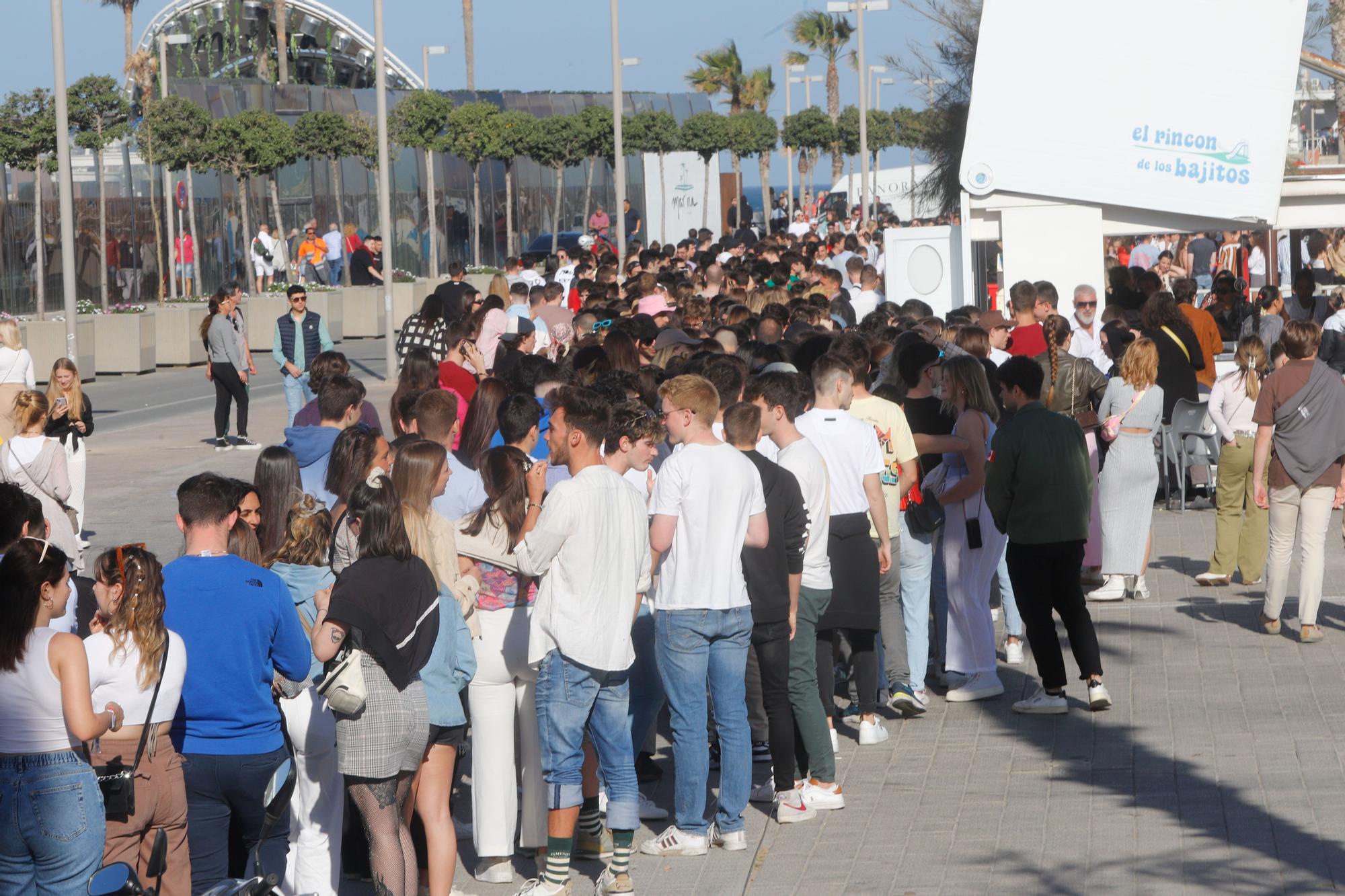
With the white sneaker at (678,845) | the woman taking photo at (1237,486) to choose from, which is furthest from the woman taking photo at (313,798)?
the woman taking photo at (1237,486)

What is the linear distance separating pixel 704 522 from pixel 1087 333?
853 centimetres

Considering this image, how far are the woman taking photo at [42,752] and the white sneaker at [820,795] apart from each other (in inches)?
121

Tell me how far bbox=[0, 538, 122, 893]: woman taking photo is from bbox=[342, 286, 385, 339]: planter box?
2822cm

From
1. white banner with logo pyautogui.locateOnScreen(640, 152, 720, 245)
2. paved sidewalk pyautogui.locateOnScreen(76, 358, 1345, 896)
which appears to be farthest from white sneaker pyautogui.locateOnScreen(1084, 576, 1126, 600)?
white banner with logo pyautogui.locateOnScreen(640, 152, 720, 245)

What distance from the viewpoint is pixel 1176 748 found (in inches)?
300

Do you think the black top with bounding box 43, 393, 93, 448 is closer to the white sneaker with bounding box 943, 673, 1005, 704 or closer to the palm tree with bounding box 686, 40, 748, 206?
the white sneaker with bounding box 943, 673, 1005, 704

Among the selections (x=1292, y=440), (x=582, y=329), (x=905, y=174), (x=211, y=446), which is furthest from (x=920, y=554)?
(x=905, y=174)

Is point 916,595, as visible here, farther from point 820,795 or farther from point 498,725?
point 498,725

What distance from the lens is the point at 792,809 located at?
267 inches

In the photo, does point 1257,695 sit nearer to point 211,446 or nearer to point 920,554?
point 920,554

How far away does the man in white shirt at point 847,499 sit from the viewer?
7559 mm

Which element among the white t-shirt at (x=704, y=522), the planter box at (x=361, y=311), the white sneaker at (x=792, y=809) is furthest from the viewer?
the planter box at (x=361, y=311)

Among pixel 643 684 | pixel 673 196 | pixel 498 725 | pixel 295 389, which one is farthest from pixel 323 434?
pixel 673 196

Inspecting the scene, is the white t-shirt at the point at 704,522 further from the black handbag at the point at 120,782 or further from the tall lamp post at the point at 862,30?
the tall lamp post at the point at 862,30
